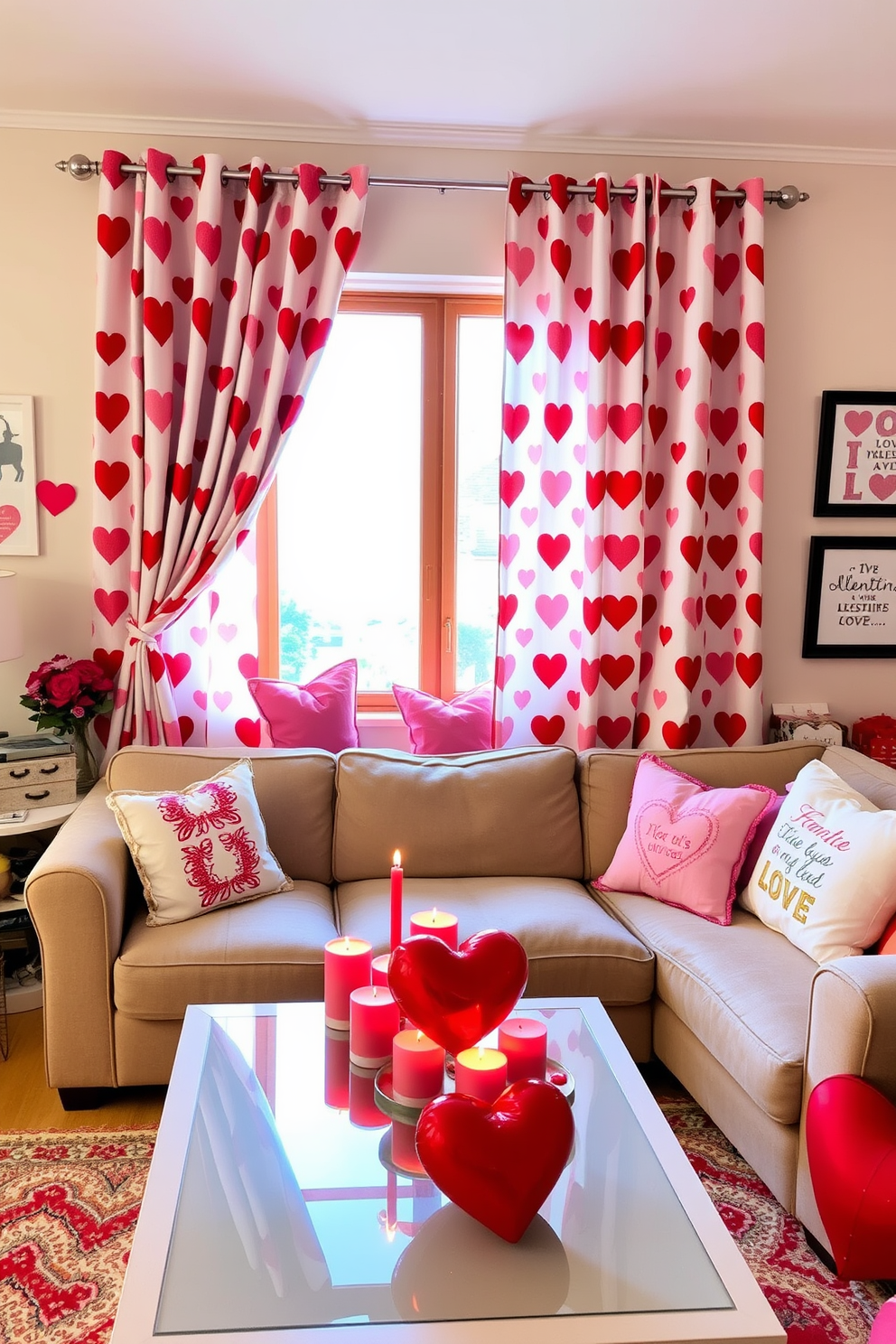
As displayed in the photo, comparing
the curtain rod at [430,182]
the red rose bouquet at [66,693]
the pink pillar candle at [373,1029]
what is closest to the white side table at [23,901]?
the red rose bouquet at [66,693]

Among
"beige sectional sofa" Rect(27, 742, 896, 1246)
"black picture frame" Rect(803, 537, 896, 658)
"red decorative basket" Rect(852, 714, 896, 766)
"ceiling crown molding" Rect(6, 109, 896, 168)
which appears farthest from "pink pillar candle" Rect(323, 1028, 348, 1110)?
"ceiling crown molding" Rect(6, 109, 896, 168)

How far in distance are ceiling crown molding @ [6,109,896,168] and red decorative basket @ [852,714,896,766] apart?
1.83 meters

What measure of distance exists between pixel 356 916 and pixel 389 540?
1.39 metres

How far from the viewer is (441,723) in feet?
10.8

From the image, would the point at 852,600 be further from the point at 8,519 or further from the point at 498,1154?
the point at 8,519

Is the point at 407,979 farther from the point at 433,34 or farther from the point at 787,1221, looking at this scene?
the point at 433,34

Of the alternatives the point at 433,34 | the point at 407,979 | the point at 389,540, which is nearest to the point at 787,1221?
the point at 407,979

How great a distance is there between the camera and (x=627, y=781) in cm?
308

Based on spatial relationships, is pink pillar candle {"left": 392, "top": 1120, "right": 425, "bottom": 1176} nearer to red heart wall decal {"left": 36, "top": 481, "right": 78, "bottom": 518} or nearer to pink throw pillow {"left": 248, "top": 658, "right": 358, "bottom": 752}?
pink throw pillow {"left": 248, "top": 658, "right": 358, "bottom": 752}

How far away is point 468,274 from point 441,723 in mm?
1435

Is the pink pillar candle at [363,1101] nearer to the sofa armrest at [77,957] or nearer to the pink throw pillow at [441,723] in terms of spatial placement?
the sofa armrest at [77,957]

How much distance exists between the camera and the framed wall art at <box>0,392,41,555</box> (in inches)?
126

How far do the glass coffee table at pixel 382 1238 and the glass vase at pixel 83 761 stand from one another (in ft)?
4.90

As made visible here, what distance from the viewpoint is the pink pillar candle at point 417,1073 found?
172cm
